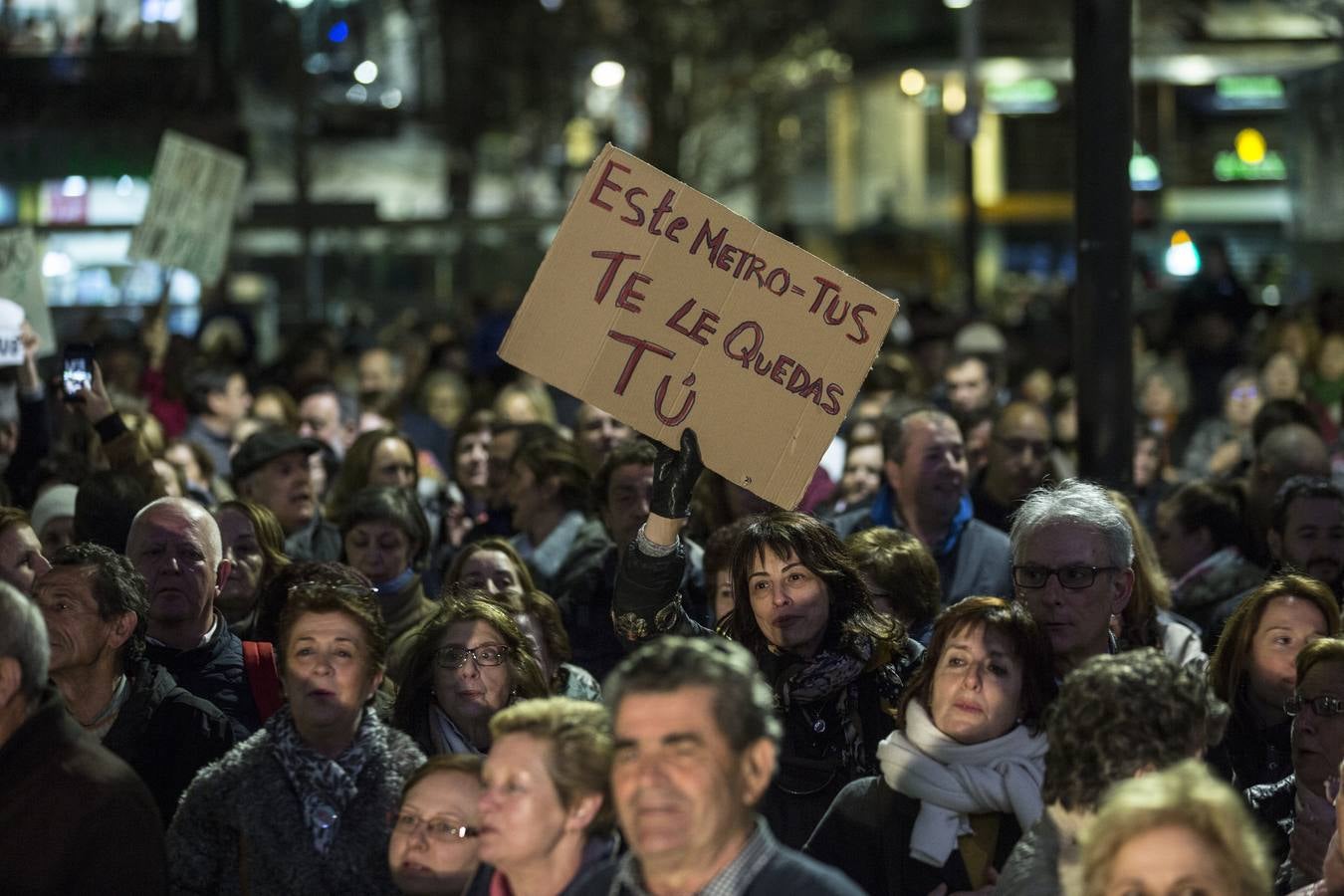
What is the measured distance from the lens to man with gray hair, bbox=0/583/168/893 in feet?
14.1

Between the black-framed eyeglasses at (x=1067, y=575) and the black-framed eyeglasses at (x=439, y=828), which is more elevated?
the black-framed eyeglasses at (x=1067, y=575)

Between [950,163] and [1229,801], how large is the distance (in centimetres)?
4489

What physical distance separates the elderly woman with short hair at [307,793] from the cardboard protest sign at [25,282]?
5925 millimetres

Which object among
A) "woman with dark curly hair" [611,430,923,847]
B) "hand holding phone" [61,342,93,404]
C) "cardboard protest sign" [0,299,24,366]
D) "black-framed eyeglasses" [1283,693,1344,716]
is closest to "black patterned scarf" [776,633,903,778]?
"woman with dark curly hair" [611,430,923,847]

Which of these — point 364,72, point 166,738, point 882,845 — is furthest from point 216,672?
point 364,72

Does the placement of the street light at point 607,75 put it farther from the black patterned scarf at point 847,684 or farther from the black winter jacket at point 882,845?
the black winter jacket at point 882,845

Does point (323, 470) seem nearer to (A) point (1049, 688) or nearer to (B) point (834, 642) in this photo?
(B) point (834, 642)

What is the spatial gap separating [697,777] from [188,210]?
9.66m

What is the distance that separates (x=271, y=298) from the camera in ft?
88.0

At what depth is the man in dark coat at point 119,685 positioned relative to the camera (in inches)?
222

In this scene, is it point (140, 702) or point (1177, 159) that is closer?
point (140, 702)

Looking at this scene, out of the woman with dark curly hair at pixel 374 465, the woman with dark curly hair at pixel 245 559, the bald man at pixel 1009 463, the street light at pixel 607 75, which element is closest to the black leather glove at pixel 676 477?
the woman with dark curly hair at pixel 245 559

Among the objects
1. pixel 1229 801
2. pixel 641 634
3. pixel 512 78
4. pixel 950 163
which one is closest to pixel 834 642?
pixel 641 634

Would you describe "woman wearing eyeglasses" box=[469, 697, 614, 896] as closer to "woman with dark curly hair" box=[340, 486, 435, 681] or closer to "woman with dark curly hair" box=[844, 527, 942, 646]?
"woman with dark curly hair" box=[844, 527, 942, 646]
